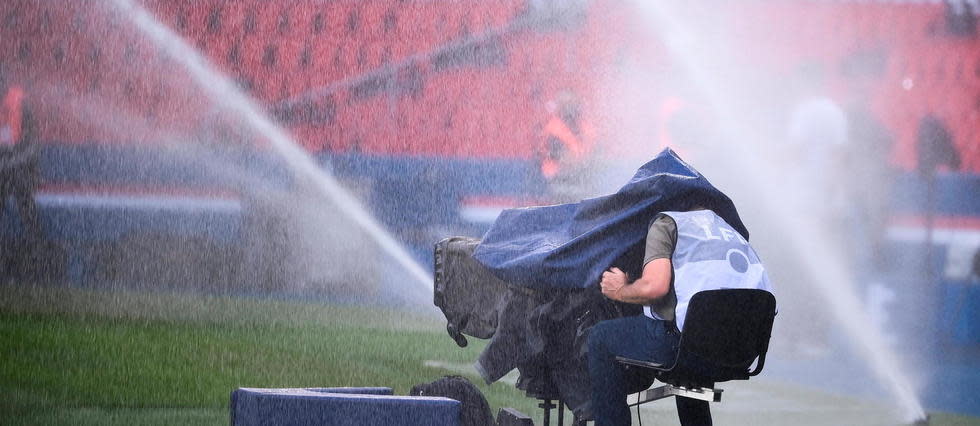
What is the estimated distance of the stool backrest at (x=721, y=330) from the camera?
4.18 metres

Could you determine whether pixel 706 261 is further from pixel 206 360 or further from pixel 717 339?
pixel 206 360

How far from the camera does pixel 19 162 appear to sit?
12336mm

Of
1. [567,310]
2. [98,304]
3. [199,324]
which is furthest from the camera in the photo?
[98,304]

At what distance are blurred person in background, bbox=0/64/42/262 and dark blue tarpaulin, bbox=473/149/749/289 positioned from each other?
855cm

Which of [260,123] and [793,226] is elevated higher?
[260,123]

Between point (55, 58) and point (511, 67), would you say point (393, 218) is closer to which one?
point (511, 67)

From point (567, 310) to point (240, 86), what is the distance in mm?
9563

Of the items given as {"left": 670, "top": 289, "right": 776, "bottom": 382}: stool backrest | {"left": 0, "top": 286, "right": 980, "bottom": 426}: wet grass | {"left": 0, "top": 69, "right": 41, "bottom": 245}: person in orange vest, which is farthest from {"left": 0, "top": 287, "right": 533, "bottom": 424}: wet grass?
{"left": 670, "top": 289, "right": 776, "bottom": 382}: stool backrest

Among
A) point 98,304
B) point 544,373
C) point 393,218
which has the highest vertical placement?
point 393,218

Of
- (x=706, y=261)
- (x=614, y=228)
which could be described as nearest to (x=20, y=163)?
(x=614, y=228)

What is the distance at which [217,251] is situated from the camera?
40.1 ft

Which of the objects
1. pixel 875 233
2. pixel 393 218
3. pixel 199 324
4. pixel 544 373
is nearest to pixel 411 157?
pixel 393 218

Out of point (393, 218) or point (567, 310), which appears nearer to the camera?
point (567, 310)

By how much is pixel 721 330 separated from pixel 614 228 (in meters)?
0.51
